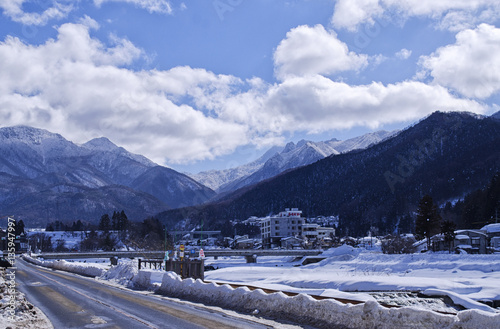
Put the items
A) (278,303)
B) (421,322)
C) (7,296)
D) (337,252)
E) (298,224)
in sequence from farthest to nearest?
1. (298,224)
2. (337,252)
3. (7,296)
4. (278,303)
5. (421,322)

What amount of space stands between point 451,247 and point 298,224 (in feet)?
351

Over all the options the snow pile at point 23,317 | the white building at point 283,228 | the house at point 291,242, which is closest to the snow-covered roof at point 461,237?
the snow pile at point 23,317

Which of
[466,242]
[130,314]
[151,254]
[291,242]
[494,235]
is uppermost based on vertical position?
[494,235]

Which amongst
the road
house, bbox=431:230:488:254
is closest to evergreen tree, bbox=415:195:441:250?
house, bbox=431:230:488:254

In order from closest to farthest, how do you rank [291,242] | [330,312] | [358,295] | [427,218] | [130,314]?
[330,312]
[130,314]
[358,295]
[427,218]
[291,242]

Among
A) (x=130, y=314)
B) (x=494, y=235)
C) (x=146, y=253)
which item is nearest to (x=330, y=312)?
(x=130, y=314)

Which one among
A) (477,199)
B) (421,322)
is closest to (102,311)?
(421,322)

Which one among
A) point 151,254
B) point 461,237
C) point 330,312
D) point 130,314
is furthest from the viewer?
point 151,254

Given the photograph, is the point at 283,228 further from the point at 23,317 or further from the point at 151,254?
the point at 23,317

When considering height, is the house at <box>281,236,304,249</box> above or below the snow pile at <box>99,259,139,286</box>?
above

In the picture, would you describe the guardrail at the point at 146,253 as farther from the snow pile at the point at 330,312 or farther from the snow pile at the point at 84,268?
the snow pile at the point at 330,312

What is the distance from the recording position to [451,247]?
298 ft

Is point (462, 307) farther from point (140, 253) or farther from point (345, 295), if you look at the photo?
point (140, 253)

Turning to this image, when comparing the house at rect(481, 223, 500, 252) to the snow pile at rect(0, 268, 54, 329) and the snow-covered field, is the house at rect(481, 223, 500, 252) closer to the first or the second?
the snow-covered field
